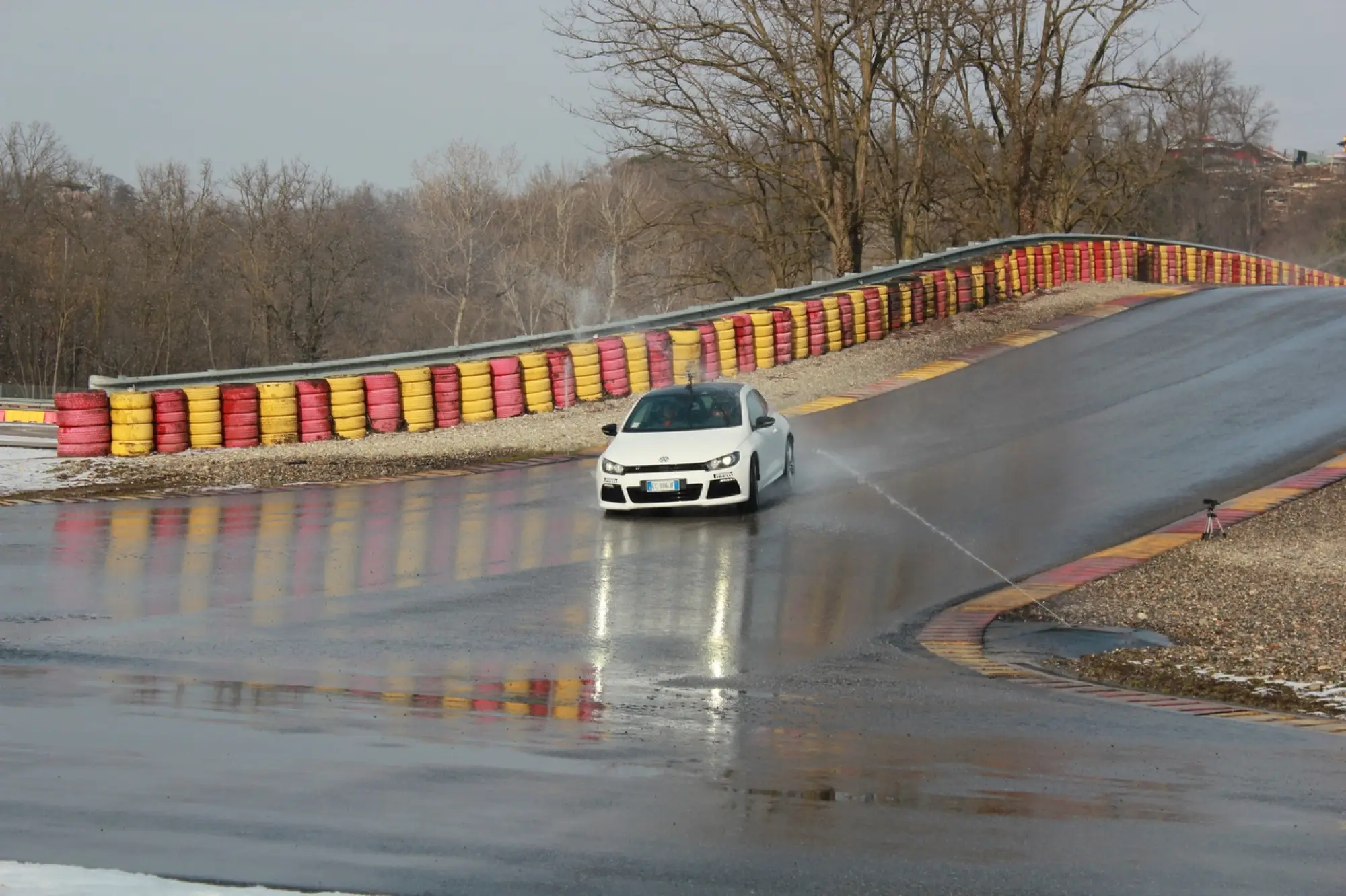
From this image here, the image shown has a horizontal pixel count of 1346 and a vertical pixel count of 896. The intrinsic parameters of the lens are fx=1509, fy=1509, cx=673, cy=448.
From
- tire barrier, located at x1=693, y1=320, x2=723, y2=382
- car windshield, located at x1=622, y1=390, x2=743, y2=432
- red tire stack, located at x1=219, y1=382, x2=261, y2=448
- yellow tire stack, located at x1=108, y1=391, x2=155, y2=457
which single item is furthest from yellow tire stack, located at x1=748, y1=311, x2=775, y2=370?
yellow tire stack, located at x1=108, y1=391, x2=155, y2=457

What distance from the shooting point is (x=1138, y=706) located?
28.3ft

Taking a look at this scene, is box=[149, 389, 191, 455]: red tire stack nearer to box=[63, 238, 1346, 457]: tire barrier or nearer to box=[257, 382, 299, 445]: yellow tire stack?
box=[63, 238, 1346, 457]: tire barrier

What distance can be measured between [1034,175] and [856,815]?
5530 cm

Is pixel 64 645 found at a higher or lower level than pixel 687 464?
lower

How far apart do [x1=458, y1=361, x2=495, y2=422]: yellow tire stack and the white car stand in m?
6.97

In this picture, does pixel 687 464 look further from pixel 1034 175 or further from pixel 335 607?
pixel 1034 175

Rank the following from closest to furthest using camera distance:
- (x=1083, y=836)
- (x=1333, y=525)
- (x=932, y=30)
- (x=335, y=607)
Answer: (x=1083, y=836), (x=335, y=607), (x=1333, y=525), (x=932, y=30)

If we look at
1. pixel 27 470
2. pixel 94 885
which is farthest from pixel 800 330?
pixel 94 885

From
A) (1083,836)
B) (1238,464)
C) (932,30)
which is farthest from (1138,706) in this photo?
(932,30)

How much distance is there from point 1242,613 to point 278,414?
1540 centimetres

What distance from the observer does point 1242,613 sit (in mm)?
11328

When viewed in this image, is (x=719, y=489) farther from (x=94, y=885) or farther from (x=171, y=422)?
(x=94, y=885)

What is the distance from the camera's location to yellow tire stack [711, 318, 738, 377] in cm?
2723

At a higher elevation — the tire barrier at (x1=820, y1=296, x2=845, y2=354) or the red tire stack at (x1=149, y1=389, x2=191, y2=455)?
the tire barrier at (x1=820, y1=296, x2=845, y2=354)
